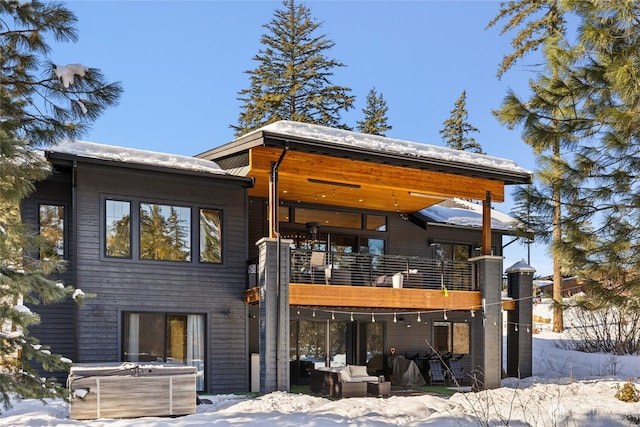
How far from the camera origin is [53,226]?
13.9 m

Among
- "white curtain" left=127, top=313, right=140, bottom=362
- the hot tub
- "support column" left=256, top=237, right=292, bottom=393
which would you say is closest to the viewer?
the hot tub

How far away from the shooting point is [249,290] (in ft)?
47.5

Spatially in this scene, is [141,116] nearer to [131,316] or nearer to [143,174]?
[143,174]

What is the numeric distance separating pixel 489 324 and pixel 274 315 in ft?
17.6

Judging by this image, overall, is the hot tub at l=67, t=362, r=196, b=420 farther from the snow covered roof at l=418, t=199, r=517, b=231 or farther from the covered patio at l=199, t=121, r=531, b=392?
the snow covered roof at l=418, t=199, r=517, b=231

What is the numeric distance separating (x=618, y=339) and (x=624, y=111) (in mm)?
12868

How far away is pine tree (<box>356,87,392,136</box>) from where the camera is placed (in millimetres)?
35844

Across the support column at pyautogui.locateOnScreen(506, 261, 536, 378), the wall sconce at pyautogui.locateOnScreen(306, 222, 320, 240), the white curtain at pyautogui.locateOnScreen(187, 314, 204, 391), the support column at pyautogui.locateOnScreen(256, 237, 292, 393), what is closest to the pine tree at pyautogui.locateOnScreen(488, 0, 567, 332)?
the support column at pyautogui.locateOnScreen(256, 237, 292, 393)

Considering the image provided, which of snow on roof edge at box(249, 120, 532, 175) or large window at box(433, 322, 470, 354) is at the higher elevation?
snow on roof edge at box(249, 120, 532, 175)

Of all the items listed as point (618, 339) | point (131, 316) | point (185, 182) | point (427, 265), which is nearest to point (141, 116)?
point (185, 182)

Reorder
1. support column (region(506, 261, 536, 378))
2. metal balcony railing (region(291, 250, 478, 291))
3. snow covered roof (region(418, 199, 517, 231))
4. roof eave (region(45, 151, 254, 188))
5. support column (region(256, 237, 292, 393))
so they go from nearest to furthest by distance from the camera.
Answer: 1. roof eave (region(45, 151, 254, 188))
2. support column (region(256, 237, 292, 393))
3. metal balcony railing (region(291, 250, 478, 291))
4. support column (region(506, 261, 536, 378))
5. snow covered roof (region(418, 199, 517, 231))

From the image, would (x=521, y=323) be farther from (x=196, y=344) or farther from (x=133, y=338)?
(x=133, y=338)

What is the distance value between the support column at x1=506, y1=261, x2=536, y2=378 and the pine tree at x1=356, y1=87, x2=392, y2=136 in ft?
58.8

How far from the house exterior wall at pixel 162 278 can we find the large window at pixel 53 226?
37cm
